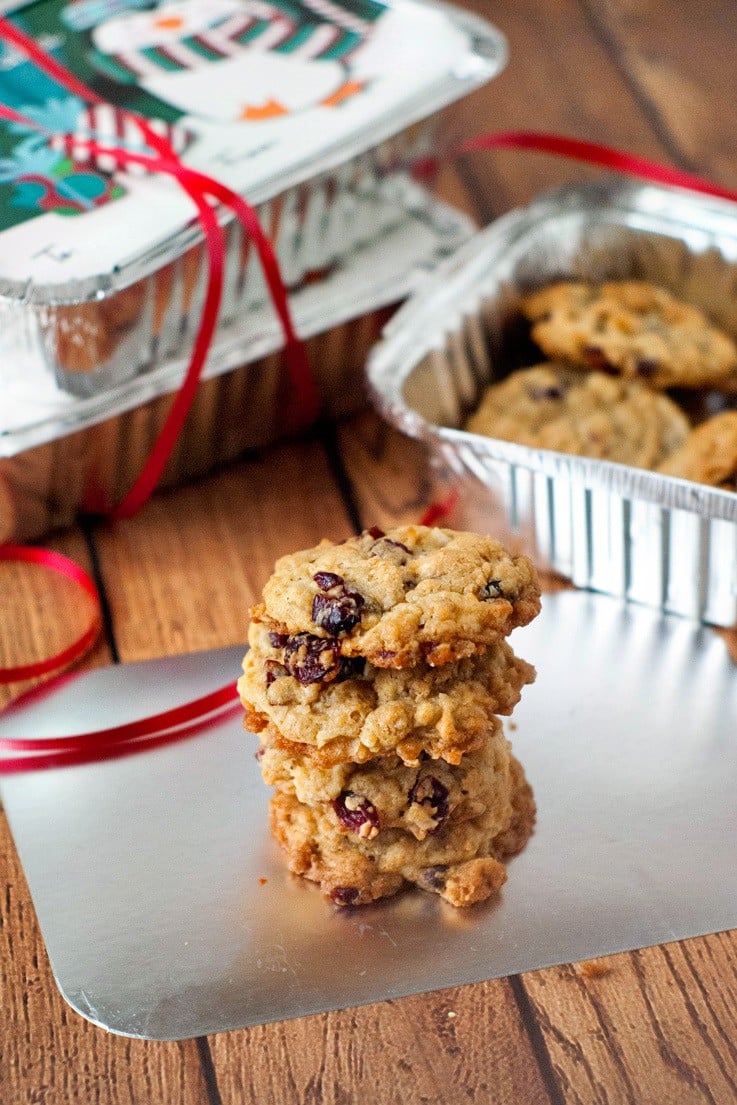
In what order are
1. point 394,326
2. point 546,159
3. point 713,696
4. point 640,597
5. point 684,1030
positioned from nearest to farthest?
point 684,1030 → point 713,696 → point 640,597 → point 394,326 → point 546,159

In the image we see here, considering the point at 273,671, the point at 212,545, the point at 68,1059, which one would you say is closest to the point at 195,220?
the point at 212,545

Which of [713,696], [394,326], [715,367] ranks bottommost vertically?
[713,696]

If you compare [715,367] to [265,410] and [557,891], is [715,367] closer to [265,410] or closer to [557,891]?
[265,410]

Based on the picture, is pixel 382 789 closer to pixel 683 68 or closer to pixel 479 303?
pixel 479 303

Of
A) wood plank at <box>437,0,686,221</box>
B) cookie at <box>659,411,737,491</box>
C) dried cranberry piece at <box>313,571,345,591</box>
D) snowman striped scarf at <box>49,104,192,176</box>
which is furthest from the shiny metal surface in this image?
wood plank at <box>437,0,686,221</box>

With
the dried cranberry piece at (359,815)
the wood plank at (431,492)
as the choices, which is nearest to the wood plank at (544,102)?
the wood plank at (431,492)

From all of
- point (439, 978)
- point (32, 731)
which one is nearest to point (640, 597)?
point (439, 978)

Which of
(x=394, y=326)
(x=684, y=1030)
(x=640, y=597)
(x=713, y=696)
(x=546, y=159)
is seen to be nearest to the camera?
(x=684, y=1030)

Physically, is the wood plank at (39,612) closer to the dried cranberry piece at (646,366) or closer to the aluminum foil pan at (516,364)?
the aluminum foil pan at (516,364)
